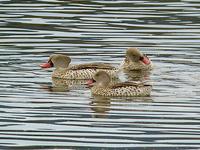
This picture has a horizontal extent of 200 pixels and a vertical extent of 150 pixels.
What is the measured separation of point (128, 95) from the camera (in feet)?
69.7

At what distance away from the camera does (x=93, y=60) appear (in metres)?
24.9

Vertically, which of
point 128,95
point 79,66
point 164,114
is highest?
point 79,66

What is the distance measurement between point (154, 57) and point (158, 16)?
16.8 ft

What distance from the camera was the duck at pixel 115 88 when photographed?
21125mm

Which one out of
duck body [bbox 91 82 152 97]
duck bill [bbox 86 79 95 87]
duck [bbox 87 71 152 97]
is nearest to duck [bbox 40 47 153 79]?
duck bill [bbox 86 79 95 87]

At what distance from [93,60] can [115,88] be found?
140 inches

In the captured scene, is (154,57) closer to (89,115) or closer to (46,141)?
(89,115)

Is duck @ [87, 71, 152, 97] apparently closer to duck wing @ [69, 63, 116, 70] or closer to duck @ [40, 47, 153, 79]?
duck @ [40, 47, 153, 79]

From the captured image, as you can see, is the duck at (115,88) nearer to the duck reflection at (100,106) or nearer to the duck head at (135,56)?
the duck reflection at (100,106)

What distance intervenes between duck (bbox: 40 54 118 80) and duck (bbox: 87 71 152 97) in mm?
772

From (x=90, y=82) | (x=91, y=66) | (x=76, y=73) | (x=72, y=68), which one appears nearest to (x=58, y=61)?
(x=72, y=68)

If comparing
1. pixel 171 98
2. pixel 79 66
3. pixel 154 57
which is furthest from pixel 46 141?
pixel 154 57

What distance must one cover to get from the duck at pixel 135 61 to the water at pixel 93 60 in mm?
193

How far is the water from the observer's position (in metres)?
17.4
